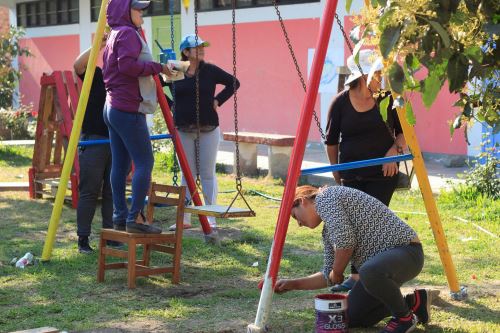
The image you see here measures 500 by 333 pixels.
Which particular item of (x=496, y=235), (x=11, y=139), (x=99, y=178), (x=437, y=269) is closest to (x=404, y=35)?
(x=437, y=269)

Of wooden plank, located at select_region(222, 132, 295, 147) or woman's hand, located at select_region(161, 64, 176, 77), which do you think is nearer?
woman's hand, located at select_region(161, 64, 176, 77)

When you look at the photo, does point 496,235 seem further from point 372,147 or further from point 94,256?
point 94,256

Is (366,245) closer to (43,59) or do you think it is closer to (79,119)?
(79,119)

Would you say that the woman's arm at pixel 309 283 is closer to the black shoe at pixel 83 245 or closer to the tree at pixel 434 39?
the tree at pixel 434 39

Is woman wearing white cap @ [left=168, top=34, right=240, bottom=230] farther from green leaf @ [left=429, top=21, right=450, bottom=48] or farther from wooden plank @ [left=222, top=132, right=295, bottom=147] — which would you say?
green leaf @ [left=429, top=21, right=450, bottom=48]

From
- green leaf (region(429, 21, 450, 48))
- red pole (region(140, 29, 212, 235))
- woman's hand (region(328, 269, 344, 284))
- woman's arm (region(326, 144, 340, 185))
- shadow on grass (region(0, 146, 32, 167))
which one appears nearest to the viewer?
green leaf (region(429, 21, 450, 48))

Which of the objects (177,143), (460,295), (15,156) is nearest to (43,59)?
(15,156)

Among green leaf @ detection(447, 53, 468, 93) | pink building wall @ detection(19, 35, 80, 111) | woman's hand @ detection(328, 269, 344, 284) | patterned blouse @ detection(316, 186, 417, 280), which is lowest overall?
woman's hand @ detection(328, 269, 344, 284)

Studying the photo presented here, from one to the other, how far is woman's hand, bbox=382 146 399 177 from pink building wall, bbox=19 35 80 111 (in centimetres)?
1764

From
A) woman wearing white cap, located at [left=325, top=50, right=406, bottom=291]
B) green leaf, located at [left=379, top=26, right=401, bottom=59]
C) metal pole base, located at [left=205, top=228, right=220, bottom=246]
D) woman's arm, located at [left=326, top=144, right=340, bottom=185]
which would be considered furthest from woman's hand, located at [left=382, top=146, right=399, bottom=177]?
green leaf, located at [left=379, top=26, right=401, bottom=59]

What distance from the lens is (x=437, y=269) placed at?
7.20m

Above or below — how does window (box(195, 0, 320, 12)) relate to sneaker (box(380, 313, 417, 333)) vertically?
above

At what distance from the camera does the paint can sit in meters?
Result: 5.00

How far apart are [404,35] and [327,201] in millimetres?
1767
